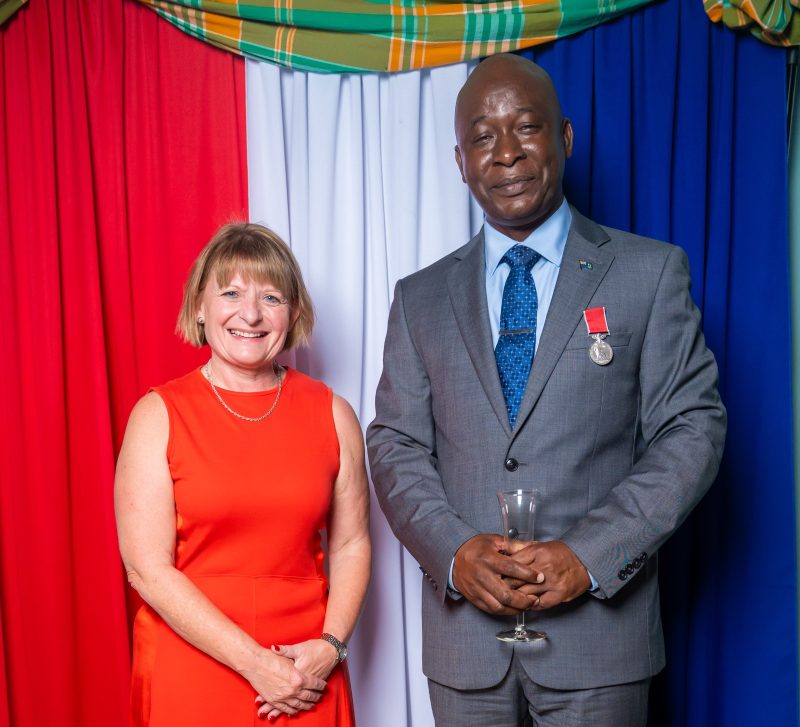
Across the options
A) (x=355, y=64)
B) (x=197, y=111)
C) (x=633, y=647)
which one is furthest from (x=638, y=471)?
(x=197, y=111)

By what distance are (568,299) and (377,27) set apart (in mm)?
1270

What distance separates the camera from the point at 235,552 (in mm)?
2051

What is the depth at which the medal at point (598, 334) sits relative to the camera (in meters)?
1.95

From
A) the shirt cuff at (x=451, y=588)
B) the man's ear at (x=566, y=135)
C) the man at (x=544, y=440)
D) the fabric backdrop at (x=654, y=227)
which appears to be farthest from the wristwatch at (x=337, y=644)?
the man's ear at (x=566, y=135)

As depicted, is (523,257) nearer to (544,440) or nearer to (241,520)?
(544,440)

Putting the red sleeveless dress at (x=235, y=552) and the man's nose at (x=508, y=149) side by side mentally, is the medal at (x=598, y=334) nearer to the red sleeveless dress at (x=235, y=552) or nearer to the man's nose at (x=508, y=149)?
the man's nose at (x=508, y=149)

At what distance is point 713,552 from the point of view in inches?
105

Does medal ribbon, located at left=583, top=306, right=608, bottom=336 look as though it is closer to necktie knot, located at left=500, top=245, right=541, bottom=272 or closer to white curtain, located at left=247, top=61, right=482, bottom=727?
necktie knot, located at left=500, top=245, right=541, bottom=272

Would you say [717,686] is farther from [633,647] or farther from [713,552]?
[633,647]

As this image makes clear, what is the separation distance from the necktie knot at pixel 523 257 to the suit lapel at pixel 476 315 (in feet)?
0.25

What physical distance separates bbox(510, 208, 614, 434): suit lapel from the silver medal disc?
0.07 feet

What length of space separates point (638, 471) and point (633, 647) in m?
0.36

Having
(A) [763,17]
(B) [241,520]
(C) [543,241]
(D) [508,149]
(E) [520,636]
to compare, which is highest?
(A) [763,17]

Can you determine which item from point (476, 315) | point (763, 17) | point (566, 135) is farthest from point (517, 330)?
point (763, 17)
